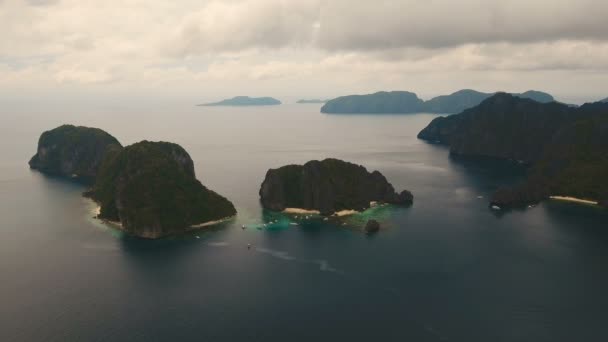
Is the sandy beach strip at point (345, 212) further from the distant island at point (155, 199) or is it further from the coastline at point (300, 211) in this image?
the distant island at point (155, 199)

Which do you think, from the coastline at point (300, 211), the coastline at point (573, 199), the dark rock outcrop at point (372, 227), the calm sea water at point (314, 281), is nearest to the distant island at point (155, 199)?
the calm sea water at point (314, 281)

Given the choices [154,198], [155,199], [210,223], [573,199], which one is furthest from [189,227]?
[573,199]

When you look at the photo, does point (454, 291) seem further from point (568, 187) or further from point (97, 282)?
point (568, 187)

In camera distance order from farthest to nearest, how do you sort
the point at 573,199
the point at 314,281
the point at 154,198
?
the point at 573,199
the point at 154,198
the point at 314,281

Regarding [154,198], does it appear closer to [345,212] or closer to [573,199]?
[345,212]

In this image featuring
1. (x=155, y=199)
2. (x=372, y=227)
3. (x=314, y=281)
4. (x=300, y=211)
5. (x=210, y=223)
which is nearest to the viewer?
(x=314, y=281)

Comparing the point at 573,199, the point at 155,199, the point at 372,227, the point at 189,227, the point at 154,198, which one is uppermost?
the point at 154,198

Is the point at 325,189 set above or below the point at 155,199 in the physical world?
above

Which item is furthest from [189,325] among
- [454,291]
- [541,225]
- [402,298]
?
[541,225]
